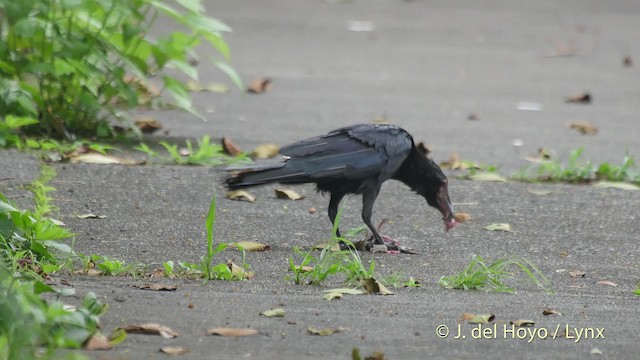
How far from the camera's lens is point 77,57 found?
612 cm

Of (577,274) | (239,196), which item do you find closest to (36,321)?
(577,274)

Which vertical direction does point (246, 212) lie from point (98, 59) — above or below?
below

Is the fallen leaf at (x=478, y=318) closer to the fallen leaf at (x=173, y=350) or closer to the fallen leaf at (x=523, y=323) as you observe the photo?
the fallen leaf at (x=523, y=323)

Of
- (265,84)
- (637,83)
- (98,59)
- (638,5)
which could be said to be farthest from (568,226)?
(638,5)

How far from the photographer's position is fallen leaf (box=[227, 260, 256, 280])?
4.34m

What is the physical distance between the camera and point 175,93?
21.6ft

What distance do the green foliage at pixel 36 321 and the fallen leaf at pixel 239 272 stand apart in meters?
0.73

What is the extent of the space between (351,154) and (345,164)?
0.06 m

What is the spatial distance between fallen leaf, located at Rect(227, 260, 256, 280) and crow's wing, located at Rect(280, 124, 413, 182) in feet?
1.94

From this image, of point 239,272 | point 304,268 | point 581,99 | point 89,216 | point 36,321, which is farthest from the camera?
point 581,99

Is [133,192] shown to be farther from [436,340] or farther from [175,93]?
[436,340]

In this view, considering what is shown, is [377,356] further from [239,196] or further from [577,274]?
[239,196]

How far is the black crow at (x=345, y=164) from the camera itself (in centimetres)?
480

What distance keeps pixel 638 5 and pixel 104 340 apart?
13021 mm
